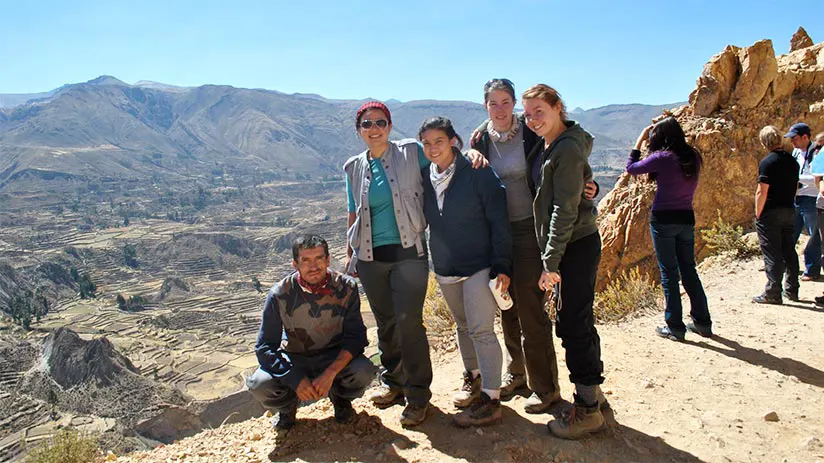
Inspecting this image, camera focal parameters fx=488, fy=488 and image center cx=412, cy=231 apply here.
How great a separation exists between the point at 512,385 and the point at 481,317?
748 millimetres

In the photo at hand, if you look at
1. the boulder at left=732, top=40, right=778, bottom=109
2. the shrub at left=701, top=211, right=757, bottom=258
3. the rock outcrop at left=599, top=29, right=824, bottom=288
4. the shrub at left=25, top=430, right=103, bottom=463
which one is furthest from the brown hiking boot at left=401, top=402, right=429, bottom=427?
the boulder at left=732, top=40, right=778, bottom=109

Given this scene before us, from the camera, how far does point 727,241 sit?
20.1 feet

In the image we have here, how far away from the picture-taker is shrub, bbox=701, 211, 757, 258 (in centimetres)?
600

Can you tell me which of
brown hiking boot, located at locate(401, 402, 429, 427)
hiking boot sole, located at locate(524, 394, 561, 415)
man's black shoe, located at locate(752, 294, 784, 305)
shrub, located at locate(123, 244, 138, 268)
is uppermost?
man's black shoe, located at locate(752, 294, 784, 305)

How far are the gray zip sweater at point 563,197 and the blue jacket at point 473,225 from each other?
0.19 meters

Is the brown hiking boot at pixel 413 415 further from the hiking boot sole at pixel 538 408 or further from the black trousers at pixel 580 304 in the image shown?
the black trousers at pixel 580 304

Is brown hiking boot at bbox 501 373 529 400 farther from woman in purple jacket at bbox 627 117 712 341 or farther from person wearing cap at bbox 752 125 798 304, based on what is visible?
person wearing cap at bbox 752 125 798 304

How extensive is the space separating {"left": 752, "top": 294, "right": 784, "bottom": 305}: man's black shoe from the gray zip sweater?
3165 mm

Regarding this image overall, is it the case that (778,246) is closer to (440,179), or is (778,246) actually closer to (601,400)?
(601,400)

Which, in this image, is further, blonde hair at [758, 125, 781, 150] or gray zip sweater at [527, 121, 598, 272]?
blonde hair at [758, 125, 781, 150]

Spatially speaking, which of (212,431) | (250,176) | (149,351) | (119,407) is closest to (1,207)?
(250,176)

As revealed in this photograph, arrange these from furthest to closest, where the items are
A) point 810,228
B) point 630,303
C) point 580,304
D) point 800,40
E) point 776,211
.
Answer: point 800,40 → point 630,303 → point 810,228 → point 776,211 → point 580,304

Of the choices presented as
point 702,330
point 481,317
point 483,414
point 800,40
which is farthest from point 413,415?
point 800,40

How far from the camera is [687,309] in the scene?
15.4 ft
